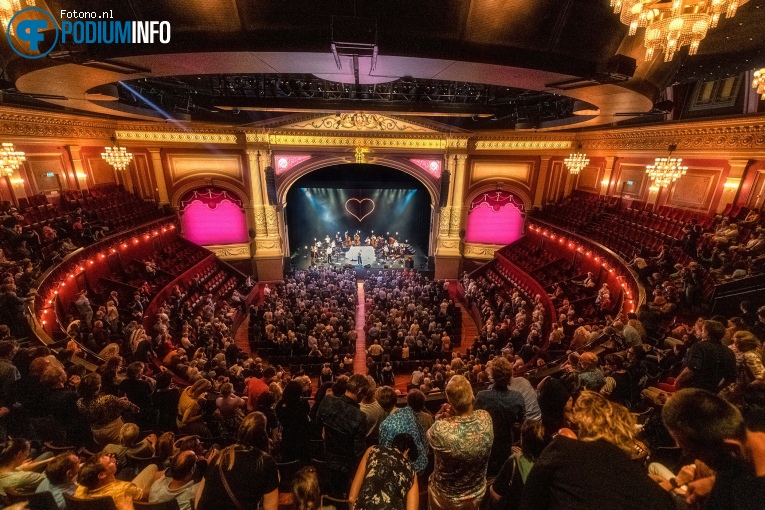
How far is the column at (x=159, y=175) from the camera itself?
14570 mm

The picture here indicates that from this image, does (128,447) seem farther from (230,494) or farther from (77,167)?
(77,167)

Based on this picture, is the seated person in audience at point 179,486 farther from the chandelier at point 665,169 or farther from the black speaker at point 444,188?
the black speaker at point 444,188

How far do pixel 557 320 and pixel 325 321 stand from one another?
21.7ft

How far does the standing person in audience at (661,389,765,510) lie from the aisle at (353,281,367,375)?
8.48 metres

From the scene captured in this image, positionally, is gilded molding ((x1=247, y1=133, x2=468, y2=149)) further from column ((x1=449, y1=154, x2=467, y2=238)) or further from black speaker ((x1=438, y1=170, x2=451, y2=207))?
black speaker ((x1=438, y1=170, x2=451, y2=207))

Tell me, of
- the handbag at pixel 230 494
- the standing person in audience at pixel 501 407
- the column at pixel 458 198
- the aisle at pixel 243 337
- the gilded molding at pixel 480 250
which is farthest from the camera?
the gilded molding at pixel 480 250

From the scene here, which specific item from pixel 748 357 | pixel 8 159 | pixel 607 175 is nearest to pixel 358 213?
pixel 607 175

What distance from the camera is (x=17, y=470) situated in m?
2.70

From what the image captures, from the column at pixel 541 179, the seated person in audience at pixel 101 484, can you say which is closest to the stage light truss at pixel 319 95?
the column at pixel 541 179

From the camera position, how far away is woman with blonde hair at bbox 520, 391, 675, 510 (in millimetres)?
1383

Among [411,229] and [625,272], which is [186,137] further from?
[625,272]

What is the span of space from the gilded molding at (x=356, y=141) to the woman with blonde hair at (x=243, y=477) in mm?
14278

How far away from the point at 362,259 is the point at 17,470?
16.7 metres

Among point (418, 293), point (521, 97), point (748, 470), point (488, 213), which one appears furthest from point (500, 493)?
point (488, 213)
